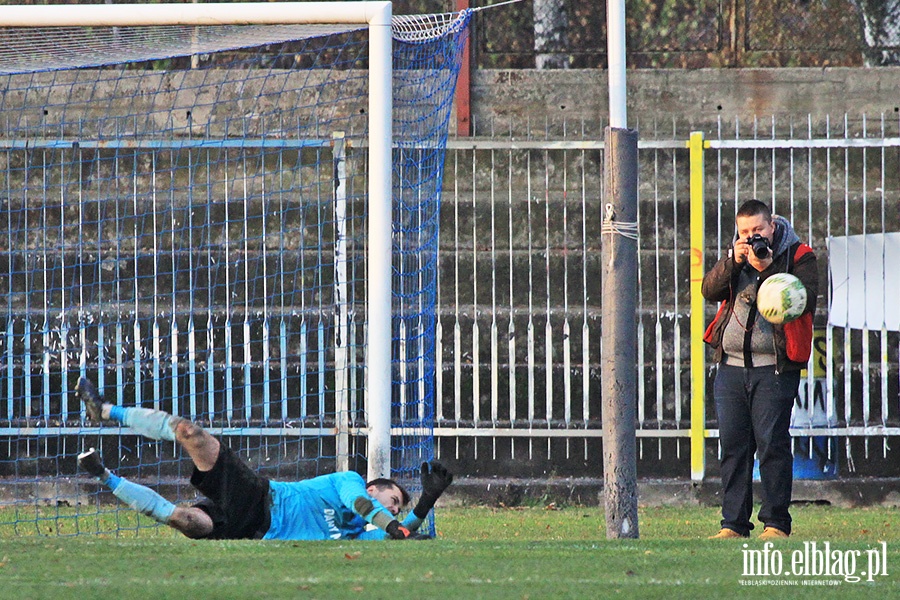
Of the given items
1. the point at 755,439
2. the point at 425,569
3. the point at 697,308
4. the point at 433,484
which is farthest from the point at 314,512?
the point at 697,308

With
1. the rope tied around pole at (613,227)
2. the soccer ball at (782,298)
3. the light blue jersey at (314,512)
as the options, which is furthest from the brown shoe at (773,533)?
the light blue jersey at (314,512)

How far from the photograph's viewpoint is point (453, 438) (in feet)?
30.0

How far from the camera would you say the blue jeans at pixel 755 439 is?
248 inches

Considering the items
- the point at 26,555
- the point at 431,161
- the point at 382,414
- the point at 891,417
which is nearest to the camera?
the point at 26,555

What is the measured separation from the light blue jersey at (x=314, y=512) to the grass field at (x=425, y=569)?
0.50 meters

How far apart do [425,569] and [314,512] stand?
1.54m

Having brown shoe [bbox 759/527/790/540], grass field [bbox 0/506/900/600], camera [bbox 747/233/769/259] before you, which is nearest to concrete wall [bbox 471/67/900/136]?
camera [bbox 747/233/769/259]

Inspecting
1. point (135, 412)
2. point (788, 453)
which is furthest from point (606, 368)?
point (135, 412)

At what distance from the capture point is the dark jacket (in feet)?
20.6

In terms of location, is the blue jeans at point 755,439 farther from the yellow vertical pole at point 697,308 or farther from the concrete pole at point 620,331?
the yellow vertical pole at point 697,308

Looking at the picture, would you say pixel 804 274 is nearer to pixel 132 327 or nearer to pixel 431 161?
pixel 431 161

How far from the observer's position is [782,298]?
241 inches

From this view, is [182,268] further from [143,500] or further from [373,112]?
[143,500]

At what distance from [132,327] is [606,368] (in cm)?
418
